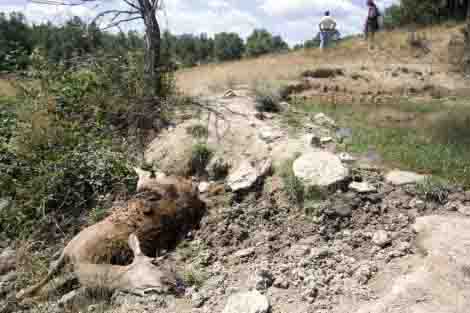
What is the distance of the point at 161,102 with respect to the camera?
5766mm

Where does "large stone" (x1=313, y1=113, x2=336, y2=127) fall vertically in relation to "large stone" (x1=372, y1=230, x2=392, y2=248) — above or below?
above

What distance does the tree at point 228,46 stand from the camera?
63281 mm

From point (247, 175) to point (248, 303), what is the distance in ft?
5.64

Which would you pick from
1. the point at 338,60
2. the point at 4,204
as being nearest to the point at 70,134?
the point at 4,204

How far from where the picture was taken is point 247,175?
155 inches

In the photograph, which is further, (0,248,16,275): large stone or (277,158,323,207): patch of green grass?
(0,248,16,275): large stone

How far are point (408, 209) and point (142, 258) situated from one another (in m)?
2.21

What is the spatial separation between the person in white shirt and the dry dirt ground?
7824 mm

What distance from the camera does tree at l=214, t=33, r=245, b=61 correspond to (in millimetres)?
63281

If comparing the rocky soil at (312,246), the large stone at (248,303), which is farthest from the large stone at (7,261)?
the large stone at (248,303)

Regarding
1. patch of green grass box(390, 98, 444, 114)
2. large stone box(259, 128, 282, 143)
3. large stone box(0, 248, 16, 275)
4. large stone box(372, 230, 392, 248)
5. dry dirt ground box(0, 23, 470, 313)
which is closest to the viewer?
dry dirt ground box(0, 23, 470, 313)

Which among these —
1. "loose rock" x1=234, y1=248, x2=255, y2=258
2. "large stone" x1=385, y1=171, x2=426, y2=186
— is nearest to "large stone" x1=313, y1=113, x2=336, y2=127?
"large stone" x1=385, y1=171, x2=426, y2=186

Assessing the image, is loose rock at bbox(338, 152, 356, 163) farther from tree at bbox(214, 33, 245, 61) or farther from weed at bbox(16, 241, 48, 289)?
A: tree at bbox(214, 33, 245, 61)

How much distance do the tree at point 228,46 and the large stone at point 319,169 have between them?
60059mm
